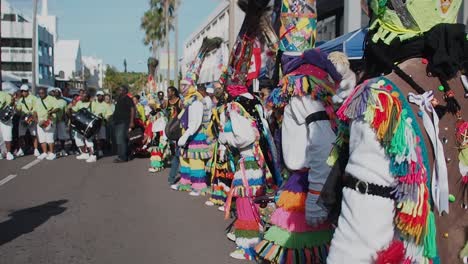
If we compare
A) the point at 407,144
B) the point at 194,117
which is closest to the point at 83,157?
the point at 194,117

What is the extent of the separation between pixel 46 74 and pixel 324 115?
68638mm

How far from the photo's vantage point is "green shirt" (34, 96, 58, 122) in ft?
46.8

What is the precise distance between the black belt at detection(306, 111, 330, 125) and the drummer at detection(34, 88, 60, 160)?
1228cm

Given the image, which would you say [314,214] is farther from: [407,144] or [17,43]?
[17,43]

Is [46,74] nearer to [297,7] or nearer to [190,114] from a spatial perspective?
[190,114]

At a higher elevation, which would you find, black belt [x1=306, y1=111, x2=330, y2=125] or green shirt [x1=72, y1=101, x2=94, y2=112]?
green shirt [x1=72, y1=101, x2=94, y2=112]

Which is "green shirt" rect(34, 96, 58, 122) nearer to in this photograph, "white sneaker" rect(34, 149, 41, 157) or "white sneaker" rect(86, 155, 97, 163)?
"white sneaker" rect(34, 149, 41, 157)

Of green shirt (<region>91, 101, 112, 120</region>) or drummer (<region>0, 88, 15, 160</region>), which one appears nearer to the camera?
drummer (<region>0, 88, 15, 160</region>)

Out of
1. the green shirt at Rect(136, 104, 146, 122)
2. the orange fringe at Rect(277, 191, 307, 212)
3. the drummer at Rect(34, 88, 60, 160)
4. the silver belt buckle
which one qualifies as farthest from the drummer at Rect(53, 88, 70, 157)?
the silver belt buckle

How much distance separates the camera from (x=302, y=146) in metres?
3.41

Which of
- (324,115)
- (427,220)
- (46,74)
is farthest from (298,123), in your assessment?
(46,74)

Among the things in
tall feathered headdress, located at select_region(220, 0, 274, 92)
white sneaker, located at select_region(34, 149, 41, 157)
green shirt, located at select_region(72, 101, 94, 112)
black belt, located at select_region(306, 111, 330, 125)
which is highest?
tall feathered headdress, located at select_region(220, 0, 274, 92)

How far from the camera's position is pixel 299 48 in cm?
411

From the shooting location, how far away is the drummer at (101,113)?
49.8ft
